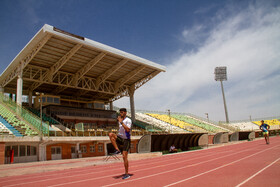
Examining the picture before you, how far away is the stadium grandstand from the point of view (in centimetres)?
2150

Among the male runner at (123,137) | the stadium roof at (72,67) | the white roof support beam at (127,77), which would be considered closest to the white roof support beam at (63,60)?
the stadium roof at (72,67)

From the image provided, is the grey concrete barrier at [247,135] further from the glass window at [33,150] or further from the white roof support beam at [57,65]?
the glass window at [33,150]

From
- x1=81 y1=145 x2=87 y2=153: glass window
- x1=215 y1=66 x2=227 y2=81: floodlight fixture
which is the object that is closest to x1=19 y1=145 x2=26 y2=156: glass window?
x1=81 y1=145 x2=87 y2=153: glass window

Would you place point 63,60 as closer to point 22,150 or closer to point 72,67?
point 72,67

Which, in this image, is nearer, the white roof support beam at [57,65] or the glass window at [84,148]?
the glass window at [84,148]

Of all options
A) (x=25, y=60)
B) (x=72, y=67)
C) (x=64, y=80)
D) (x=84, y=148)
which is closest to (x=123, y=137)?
(x=84, y=148)

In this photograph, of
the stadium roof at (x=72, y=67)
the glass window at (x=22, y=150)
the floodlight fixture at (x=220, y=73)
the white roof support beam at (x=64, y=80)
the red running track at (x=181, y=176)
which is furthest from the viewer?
the floodlight fixture at (x=220, y=73)

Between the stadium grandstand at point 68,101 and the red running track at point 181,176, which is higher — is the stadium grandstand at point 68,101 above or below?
above

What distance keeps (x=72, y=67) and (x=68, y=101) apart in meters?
10.5

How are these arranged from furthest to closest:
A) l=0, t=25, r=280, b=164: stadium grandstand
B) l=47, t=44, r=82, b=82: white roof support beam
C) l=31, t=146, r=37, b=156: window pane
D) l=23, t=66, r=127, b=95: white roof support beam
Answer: l=23, t=66, r=127, b=95: white roof support beam
l=47, t=44, r=82, b=82: white roof support beam
l=31, t=146, r=37, b=156: window pane
l=0, t=25, r=280, b=164: stadium grandstand

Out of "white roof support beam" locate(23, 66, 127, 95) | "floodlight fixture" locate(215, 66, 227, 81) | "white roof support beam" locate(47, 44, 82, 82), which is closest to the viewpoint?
"white roof support beam" locate(47, 44, 82, 82)

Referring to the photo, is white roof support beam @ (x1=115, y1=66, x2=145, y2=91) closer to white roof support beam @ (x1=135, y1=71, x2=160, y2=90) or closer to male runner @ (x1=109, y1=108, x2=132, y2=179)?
white roof support beam @ (x1=135, y1=71, x2=160, y2=90)

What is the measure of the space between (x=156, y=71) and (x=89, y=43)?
14.1 m

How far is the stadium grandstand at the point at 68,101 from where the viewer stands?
21500 mm
